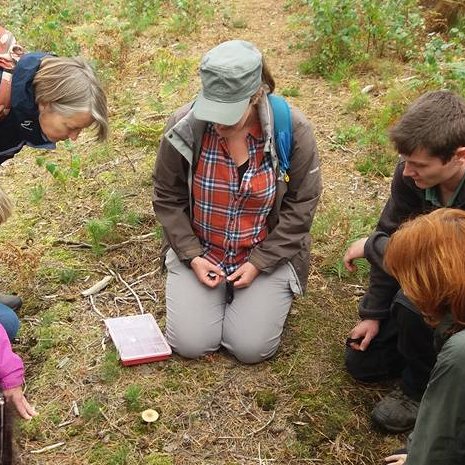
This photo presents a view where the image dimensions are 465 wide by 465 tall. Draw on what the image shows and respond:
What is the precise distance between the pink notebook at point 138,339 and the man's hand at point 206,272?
0.39 meters

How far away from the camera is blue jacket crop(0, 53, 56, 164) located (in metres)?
2.94

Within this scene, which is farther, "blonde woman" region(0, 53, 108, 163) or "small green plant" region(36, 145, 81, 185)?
"small green plant" region(36, 145, 81, 185)

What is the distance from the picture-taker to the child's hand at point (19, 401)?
279 centimetres

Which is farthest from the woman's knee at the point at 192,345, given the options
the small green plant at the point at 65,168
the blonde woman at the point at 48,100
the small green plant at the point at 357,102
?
the small green plant at the point at 357,102

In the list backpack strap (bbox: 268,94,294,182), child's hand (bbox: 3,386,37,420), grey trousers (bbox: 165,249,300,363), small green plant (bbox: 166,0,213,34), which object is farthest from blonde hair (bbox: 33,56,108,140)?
small green plant (bbox: 166,0,213,34)

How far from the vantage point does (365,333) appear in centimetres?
322

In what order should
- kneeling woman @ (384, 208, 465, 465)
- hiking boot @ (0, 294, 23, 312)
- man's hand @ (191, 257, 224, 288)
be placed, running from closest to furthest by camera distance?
kneeling woman @ (384, 208, 465, 465), man's hand @ (191, 257, 224, 288), hiking boot @ (0, 294, 23, 312)

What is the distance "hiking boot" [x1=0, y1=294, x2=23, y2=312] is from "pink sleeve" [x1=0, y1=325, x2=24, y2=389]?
2.73ft

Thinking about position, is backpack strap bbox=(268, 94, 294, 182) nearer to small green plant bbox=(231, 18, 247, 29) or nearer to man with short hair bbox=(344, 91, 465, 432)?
man with short hair bbox=(344, 91, 465, 432)

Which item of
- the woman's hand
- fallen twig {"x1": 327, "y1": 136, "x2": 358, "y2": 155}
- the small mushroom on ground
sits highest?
fallen twig {"x1": 327, "y1": 136, "x2": 358, "y2": 155}

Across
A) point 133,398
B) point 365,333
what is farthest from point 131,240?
point 365,333

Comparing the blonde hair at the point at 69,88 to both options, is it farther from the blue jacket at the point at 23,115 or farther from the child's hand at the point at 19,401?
the child's hand at the point at 19,401

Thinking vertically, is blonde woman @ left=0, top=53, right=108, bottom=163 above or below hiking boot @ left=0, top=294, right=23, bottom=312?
above

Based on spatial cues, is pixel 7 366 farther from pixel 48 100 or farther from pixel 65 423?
pixel 48 100
